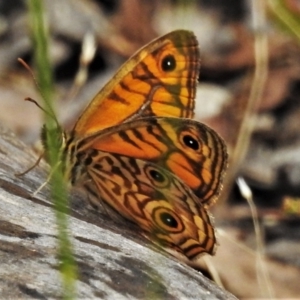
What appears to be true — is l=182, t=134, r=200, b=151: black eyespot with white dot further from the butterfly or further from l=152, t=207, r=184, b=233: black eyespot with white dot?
l=152, t=207, r=184, b=233: black eyespot with white dot


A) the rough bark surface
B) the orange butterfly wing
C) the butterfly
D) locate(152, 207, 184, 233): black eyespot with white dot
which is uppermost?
the orange butterfly wing

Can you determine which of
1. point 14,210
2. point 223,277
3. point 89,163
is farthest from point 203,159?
point 223,277

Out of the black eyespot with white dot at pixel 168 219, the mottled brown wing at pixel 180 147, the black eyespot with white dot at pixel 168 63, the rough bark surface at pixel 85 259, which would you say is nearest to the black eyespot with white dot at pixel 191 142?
the mottled brown wing at pixel 180 147

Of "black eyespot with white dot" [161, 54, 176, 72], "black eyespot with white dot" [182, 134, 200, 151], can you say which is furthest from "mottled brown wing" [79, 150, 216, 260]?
"black eyespot with white dot" [161, 54, 176, 72]

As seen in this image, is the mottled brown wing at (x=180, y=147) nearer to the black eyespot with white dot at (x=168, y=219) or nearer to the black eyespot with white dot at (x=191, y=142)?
the black eyespot with white dot at (x=191, y=142)

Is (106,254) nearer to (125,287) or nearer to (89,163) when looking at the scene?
(125,287)

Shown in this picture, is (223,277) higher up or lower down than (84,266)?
higher up

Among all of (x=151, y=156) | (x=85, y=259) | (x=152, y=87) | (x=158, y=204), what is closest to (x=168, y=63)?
(x=152, y=87)
